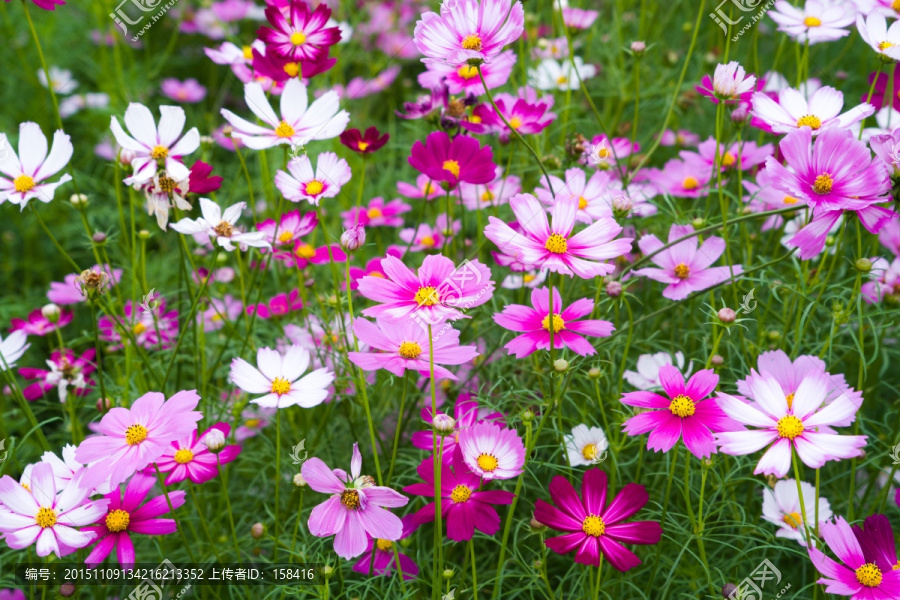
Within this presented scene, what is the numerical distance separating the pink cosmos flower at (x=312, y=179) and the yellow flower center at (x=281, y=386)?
8.1 inches

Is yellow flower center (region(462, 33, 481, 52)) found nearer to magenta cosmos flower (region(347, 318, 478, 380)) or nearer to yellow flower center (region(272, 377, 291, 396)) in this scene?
magenta cosmos flower (region(347, 318, 478, 380))

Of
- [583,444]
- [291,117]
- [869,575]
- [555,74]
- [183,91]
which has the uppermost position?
[183,91]

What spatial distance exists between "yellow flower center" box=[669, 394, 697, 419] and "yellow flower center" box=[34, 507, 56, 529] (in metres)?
0.62

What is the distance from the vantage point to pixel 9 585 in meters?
0.91

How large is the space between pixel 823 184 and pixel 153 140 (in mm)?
749

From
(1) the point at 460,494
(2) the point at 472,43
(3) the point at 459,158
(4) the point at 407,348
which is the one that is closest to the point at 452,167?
(3) the point at 459,158

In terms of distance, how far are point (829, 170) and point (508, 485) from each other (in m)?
0.53

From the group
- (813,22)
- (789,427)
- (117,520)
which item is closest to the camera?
(789,427)

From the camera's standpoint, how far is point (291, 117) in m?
0.96

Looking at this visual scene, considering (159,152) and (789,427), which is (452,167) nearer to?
(159,152)

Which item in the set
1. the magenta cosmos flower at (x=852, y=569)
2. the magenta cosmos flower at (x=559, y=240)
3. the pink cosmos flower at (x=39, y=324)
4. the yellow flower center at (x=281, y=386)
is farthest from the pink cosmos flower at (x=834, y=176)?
the pink cosmos flower at (x=39, y=324)

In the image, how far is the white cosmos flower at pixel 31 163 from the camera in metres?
0.90

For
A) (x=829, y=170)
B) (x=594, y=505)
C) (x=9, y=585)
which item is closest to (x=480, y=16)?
(x=829, y=170)

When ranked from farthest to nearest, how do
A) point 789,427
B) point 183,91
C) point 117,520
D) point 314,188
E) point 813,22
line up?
point 183,91, point 813,22, point 314,188, point 117,520, point 789,427
